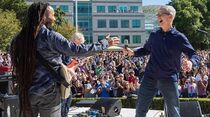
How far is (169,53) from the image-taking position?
17.9ft

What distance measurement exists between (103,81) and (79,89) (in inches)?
37.8

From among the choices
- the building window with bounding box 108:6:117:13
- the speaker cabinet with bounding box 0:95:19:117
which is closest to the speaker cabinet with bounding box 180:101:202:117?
the speaker cabinet with bounding box 0:95:19:117

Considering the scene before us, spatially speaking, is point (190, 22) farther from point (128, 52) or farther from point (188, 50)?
point (188, 50)

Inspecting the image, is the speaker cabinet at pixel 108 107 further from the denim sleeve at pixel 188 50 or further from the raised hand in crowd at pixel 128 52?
the denim sleeve at pixel 188 50

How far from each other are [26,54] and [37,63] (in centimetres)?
13

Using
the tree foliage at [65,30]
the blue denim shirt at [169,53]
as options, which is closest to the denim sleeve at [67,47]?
the blue denim shirt at [169,53]

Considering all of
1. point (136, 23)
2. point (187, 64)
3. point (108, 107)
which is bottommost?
point (108, 107)

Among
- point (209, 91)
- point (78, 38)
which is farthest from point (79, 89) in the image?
point (78, 38)

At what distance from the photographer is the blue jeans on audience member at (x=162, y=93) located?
5484 mm

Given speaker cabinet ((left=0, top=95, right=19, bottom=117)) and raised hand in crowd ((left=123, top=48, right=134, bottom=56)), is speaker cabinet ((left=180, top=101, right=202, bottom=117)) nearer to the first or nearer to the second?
raised hand in crowd ((left=123, top=48, right=134, bottom=56))

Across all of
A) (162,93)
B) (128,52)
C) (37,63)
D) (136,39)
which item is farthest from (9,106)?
(136,39)

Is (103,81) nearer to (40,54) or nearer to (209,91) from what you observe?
(209,91)

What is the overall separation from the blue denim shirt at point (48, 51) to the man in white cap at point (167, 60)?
132 cm

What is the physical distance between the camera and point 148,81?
18.3 feet
